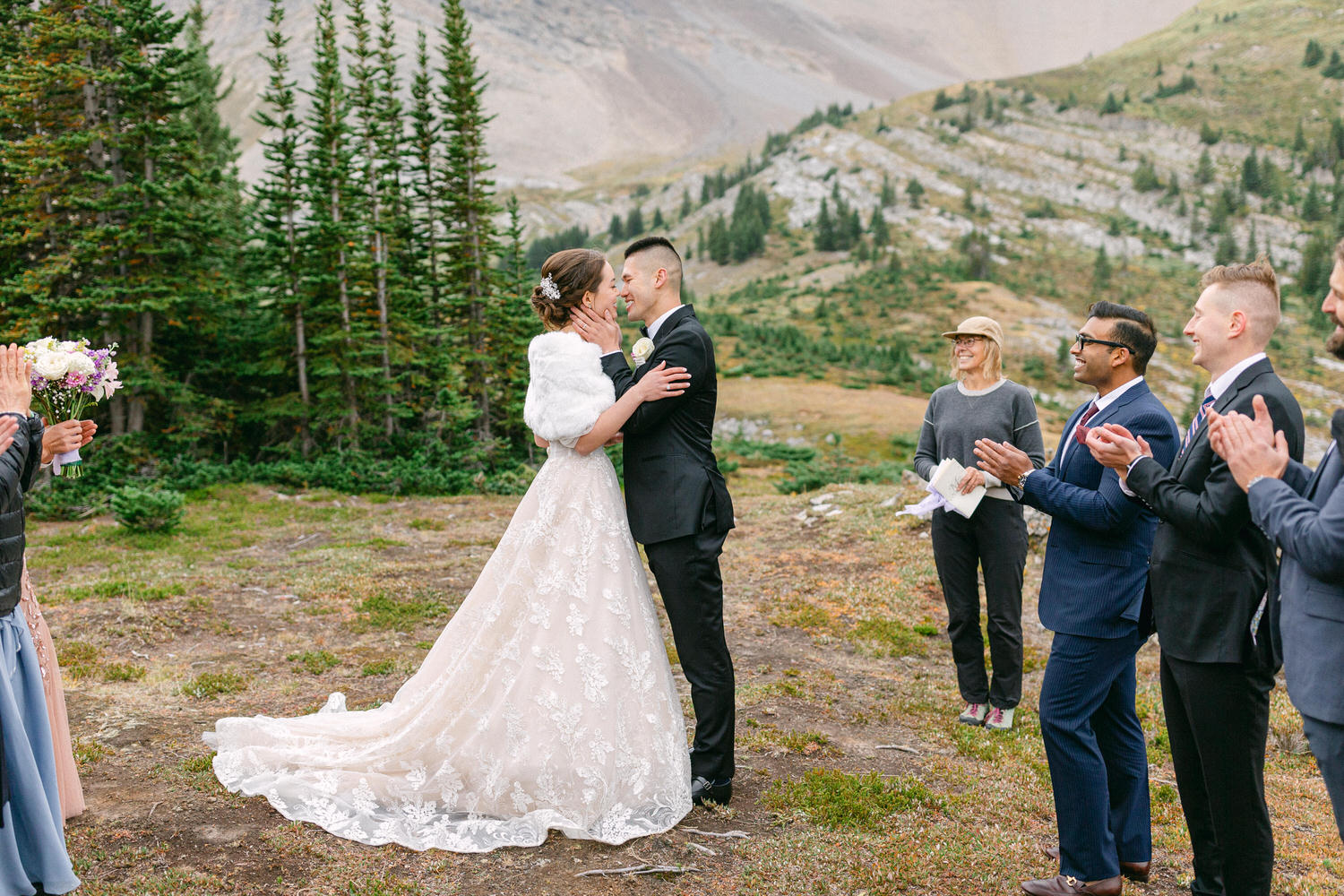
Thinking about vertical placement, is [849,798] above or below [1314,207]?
below

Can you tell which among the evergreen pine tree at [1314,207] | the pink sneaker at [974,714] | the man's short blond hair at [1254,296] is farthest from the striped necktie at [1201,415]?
the evergreen pine tree at [1314,207]

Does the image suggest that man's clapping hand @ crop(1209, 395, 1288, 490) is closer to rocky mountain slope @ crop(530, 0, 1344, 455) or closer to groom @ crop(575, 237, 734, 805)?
groom @ crop(575, 237, 734, 805)

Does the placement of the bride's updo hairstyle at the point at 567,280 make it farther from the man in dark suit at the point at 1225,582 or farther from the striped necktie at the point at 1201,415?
the striped necktie at the point at 1201,415

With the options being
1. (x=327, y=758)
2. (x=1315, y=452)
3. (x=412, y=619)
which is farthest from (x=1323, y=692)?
(x=1315, y=452)

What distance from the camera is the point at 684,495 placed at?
17.5 ft

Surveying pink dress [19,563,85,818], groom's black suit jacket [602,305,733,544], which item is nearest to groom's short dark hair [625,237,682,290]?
groom's black suit jacket [602,305,733,544]

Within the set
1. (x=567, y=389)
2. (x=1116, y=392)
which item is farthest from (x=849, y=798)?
(x=567, y=389)

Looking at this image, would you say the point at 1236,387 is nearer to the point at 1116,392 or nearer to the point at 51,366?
the point at 1116,392

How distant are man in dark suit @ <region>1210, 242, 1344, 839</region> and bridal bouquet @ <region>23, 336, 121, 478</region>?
565 cm

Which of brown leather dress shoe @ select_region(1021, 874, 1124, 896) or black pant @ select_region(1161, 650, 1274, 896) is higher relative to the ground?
black pant @ select_region(1161, 650, 1274, 896)

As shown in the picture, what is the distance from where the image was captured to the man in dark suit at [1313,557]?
2895 millimetres

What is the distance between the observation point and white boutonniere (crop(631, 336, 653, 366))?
5621 mm

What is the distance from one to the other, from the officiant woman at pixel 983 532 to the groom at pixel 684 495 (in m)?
2.77

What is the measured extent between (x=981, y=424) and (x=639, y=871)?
4690 millimetres
